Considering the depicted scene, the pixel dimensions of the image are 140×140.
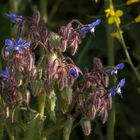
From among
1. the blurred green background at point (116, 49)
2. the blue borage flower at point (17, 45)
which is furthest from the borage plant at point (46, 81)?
the blurred green background at point (116, 49)

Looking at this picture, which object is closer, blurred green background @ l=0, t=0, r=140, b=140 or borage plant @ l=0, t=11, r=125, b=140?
borage plant @ l=0, t=11, r=125, b=140

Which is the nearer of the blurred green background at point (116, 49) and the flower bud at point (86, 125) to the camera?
the flower bud at point (86, 125)

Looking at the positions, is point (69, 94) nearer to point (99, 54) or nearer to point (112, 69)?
point (112, 69)

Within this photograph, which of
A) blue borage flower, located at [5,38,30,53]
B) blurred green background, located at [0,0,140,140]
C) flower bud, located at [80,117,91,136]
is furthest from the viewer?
blurred green background, located at [0,0,140,140]

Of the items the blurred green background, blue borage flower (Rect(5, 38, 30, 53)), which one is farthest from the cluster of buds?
the blurred green background

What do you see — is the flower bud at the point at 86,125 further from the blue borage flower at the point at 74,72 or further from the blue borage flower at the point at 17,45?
the blue borage flower at the point at 17,45

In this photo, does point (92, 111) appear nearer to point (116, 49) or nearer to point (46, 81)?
point (46, 81)

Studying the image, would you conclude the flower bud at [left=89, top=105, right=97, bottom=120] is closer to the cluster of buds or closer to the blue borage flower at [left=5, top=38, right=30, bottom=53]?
the cluster of buds

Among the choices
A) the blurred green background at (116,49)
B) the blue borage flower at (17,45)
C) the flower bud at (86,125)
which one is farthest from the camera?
the blurred green background at (116,49)
